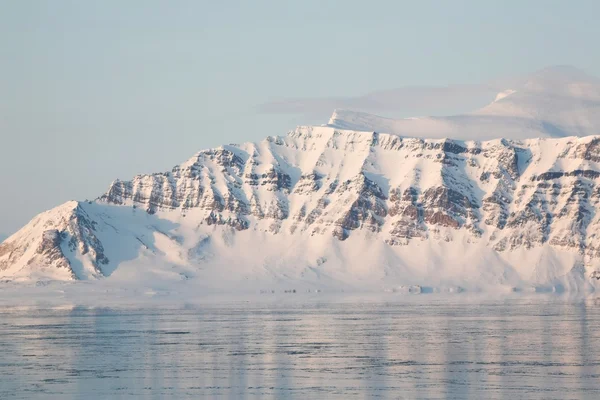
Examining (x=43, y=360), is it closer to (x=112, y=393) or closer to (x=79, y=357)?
(x=79, y=357)

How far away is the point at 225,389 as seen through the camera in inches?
4392

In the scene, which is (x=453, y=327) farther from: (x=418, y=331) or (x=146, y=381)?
(x=146, y=381)

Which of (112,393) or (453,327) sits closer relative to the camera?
(112,393)

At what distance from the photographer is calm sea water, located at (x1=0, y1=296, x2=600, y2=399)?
4348 inches

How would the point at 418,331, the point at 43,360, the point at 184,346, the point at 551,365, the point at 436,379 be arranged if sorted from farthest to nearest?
the point at 418,331 < the point at 184,346 < the point at 43,360 < the point at 551,365 < the point at 436,379

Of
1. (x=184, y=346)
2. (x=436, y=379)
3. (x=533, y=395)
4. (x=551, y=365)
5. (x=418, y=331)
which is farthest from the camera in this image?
(x=418, y=331)

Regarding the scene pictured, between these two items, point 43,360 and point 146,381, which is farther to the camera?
point 43,360

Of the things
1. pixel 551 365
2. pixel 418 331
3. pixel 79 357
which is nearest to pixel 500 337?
pixel 418 331

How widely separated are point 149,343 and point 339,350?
25.0 m

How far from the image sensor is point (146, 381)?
118 metres

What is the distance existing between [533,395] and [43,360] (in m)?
54.3

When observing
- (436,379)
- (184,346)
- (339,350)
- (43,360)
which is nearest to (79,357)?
(43,360)

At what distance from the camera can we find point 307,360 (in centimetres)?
13138

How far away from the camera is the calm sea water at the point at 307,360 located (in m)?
110
